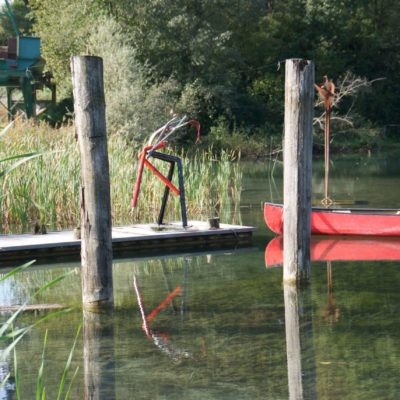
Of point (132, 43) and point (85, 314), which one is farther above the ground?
point (132, 43)

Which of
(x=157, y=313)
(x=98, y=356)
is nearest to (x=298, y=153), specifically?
(x=157, y=313)

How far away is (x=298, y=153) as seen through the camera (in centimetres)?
904

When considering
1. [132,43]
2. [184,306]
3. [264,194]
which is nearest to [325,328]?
[184,306]

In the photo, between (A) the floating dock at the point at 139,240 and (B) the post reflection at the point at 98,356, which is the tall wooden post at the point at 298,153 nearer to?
(B) the post reflection at the point at 98,356

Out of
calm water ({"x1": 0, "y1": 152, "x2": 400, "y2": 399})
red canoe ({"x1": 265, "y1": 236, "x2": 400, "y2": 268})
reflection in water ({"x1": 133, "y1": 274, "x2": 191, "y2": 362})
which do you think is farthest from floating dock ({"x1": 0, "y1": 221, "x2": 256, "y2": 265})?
reflection in water ({"x1": 133, "y1": 274, "x2": 191, "y2": 362})

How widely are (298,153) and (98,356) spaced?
3.06 metres

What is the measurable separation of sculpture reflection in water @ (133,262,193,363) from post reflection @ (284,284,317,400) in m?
0.83

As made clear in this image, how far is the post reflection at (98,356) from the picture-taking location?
627cm

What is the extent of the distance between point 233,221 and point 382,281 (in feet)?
17.5

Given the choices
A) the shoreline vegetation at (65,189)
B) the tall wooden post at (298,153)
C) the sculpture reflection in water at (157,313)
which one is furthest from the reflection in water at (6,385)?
the shoreline vegetation at (65,189)

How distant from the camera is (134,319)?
8398 millimetres

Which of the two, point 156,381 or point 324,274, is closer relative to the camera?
point 156,381

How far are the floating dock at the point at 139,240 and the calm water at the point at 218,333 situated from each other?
1.50 feet

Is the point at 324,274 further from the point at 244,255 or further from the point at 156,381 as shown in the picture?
the point at 156,381
